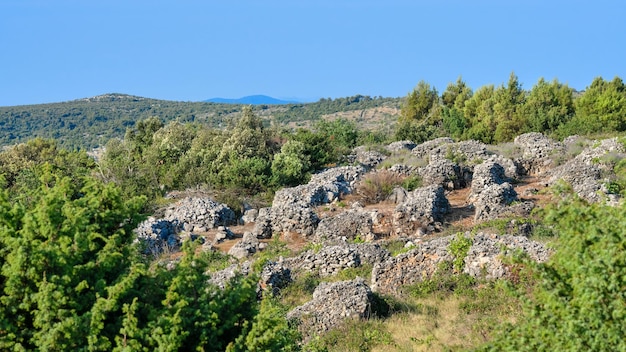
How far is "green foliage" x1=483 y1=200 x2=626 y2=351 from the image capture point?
15.5ft

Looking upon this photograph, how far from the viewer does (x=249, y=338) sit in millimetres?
5402

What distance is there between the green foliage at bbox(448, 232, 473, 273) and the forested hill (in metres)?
64.8

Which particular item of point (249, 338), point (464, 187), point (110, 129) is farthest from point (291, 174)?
point (110, 129)

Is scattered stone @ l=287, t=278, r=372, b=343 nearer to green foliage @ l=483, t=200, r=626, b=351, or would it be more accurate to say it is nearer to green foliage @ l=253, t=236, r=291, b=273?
green foliage @ l=253, t=236, r=291, b=273

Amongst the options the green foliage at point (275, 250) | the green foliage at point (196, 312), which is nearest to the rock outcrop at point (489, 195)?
the green foliage at point (275, 250)

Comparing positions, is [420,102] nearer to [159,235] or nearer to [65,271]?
[159,235]

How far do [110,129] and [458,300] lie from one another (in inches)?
3091

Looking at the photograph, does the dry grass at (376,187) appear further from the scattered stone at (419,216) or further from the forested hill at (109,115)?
the forested hill at (109,115)

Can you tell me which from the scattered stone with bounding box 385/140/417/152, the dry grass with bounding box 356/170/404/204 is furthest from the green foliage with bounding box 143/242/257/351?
the scattered stone with bounding box 385/140/417/152

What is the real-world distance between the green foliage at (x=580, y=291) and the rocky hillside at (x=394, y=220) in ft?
13.0

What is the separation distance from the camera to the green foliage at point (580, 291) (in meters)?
4.73

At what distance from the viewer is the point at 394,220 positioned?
18094mm

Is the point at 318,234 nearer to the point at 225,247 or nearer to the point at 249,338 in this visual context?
the point at 225,247

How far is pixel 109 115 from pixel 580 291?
308 feet
